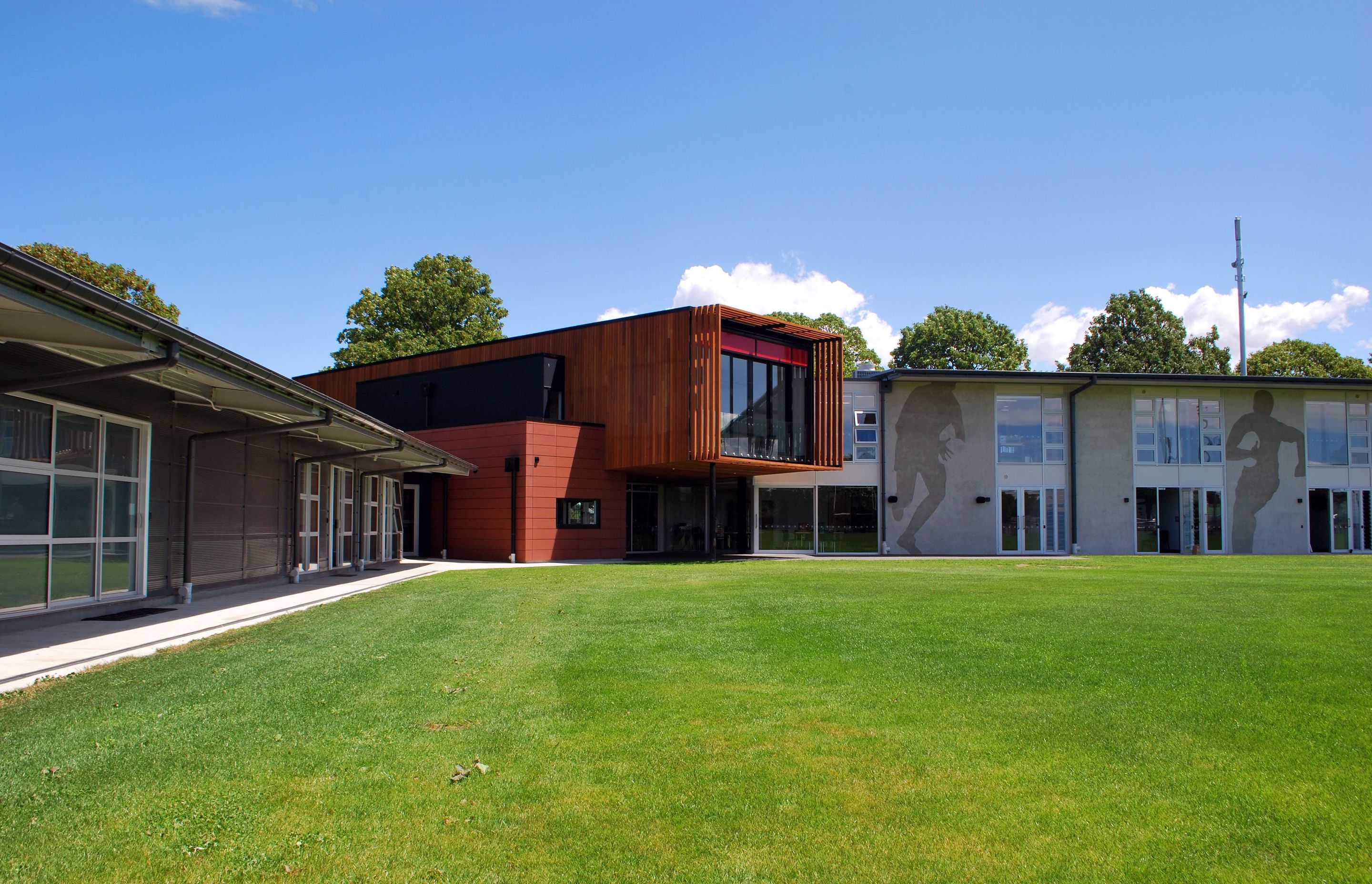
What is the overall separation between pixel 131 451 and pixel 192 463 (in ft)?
3.29

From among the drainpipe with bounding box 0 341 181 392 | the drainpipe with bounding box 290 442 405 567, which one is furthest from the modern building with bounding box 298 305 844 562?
the drainpipe with bounding box 0 341 181 392

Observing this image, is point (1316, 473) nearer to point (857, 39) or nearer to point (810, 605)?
point (857, 39)

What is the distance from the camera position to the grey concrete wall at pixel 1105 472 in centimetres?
3038

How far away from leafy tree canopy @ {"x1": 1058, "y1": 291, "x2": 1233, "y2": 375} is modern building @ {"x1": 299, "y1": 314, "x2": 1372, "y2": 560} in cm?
2610

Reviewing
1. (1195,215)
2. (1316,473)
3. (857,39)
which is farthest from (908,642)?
(1316,473)

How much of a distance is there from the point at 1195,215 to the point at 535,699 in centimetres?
2461

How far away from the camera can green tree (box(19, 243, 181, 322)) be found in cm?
3184

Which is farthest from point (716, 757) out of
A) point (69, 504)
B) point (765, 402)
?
point (765, 402)

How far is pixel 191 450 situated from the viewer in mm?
12531

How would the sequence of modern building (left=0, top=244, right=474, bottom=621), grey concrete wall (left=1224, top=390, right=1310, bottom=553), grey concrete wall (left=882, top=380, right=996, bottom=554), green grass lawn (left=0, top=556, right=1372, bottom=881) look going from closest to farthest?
1. green grass lawn (left=0, top=556, right=1372, bottom=881)
2. modern building (left=0, top=244, right=474, bottom=621)
3. grey concrete wall (left=882, top=380, right=996, bottom=554)
4. grey concrete wall (left=1224, top=390, right=1310, bottom=553)

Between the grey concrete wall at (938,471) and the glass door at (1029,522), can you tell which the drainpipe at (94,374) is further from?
the glass door at (1029,522)

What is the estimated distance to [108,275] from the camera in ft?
111

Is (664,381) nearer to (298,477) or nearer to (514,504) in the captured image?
(514,504)

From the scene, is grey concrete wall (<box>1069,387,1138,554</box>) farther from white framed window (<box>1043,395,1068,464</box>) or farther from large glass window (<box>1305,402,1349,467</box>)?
large glass window (<box>1305,402,1349,467</box>)
